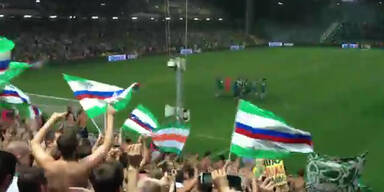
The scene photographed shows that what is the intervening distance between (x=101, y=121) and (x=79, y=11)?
44988 mm

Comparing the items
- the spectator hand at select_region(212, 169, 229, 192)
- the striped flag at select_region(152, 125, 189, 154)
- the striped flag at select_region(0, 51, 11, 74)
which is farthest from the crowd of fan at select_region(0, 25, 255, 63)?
the spectator hand at select_region(212, 169, 229, 192)

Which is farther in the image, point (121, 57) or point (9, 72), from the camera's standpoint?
point (121, 57)

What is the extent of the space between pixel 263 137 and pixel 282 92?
946 inches

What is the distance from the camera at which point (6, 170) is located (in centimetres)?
403

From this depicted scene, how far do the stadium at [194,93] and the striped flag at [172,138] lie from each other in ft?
0.11

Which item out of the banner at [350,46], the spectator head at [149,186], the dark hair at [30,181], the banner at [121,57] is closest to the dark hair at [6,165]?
the dark hair at [30,181]

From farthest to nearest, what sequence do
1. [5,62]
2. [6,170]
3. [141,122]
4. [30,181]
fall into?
[141,122] → [5,62] → [30,181] → [6,170]

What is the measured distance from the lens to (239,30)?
8381cm

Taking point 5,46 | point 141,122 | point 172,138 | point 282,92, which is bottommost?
point 282,92

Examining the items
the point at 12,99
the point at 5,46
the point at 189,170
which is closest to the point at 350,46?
the point at 12,99

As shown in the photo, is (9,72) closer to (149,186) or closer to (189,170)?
(189,170)

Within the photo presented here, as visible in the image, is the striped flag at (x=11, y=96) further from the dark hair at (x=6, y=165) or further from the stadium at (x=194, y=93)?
the dark hair at (x=6, y=165)

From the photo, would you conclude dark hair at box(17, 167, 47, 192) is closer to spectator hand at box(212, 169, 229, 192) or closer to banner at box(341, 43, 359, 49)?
spectator hand at box(212, 169, 229, 192)

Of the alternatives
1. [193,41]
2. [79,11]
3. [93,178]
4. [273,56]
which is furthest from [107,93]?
[193,41]
